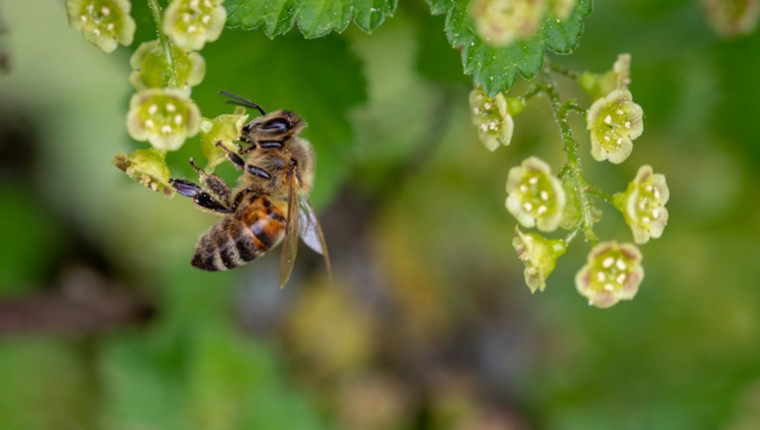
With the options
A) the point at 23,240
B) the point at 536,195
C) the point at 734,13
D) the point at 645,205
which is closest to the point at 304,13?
the point at 536,195

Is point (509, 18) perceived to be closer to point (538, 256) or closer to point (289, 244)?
point (538, 256)

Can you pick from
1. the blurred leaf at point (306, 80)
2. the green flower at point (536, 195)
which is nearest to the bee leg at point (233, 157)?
the blurred leaf at point (306, 80)

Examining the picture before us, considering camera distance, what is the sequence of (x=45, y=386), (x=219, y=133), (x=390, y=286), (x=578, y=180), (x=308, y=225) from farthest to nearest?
1. (x=390, y=286)
2. (x=45, y=386)
3. (x=308, y=225)
4. (x=219, y=133)
5. (x=578, y=180)

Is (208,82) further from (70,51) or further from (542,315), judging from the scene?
(542,315)

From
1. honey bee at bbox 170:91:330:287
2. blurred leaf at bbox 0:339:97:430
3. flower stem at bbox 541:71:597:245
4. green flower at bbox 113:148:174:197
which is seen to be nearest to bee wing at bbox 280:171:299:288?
honey bee at bbox 170:91:330:287

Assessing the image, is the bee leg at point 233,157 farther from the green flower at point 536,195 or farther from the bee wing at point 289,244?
the green flower at point 536,195

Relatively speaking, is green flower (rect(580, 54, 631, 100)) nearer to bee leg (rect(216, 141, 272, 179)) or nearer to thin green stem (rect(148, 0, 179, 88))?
bee leg (rect(216, 141, 272, 179))
